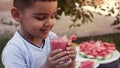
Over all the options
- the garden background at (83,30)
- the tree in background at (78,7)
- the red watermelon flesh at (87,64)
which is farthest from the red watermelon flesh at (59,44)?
the garden background at (83,30)

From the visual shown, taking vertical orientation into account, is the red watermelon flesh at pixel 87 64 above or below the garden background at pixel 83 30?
above

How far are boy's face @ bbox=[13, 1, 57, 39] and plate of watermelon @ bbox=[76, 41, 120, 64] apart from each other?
1.08 meters

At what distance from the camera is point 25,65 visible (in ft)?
5.99

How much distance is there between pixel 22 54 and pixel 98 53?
116 cm

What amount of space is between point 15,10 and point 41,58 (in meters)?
0.30

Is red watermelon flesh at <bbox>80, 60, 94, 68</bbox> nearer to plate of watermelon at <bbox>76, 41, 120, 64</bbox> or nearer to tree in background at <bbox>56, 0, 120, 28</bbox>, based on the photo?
plate of watermelon at <bbox>76, 41, 120, 64</bbox>

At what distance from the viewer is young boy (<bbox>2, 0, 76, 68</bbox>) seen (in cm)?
171

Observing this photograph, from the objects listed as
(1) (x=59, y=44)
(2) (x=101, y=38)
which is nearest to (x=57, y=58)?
(1) (x=59, y=44)

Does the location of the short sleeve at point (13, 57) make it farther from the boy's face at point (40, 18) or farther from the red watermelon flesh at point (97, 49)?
the red watermelon flesh at point (97, 49)

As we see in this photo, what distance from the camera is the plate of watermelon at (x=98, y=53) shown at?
2811mm

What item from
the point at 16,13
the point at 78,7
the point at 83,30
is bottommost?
the point at 83,30

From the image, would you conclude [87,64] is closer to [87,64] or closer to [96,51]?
[87,64]

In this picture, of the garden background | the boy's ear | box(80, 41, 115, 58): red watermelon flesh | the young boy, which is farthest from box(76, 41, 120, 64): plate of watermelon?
the garden background

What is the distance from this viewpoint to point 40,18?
1753 millimetres
